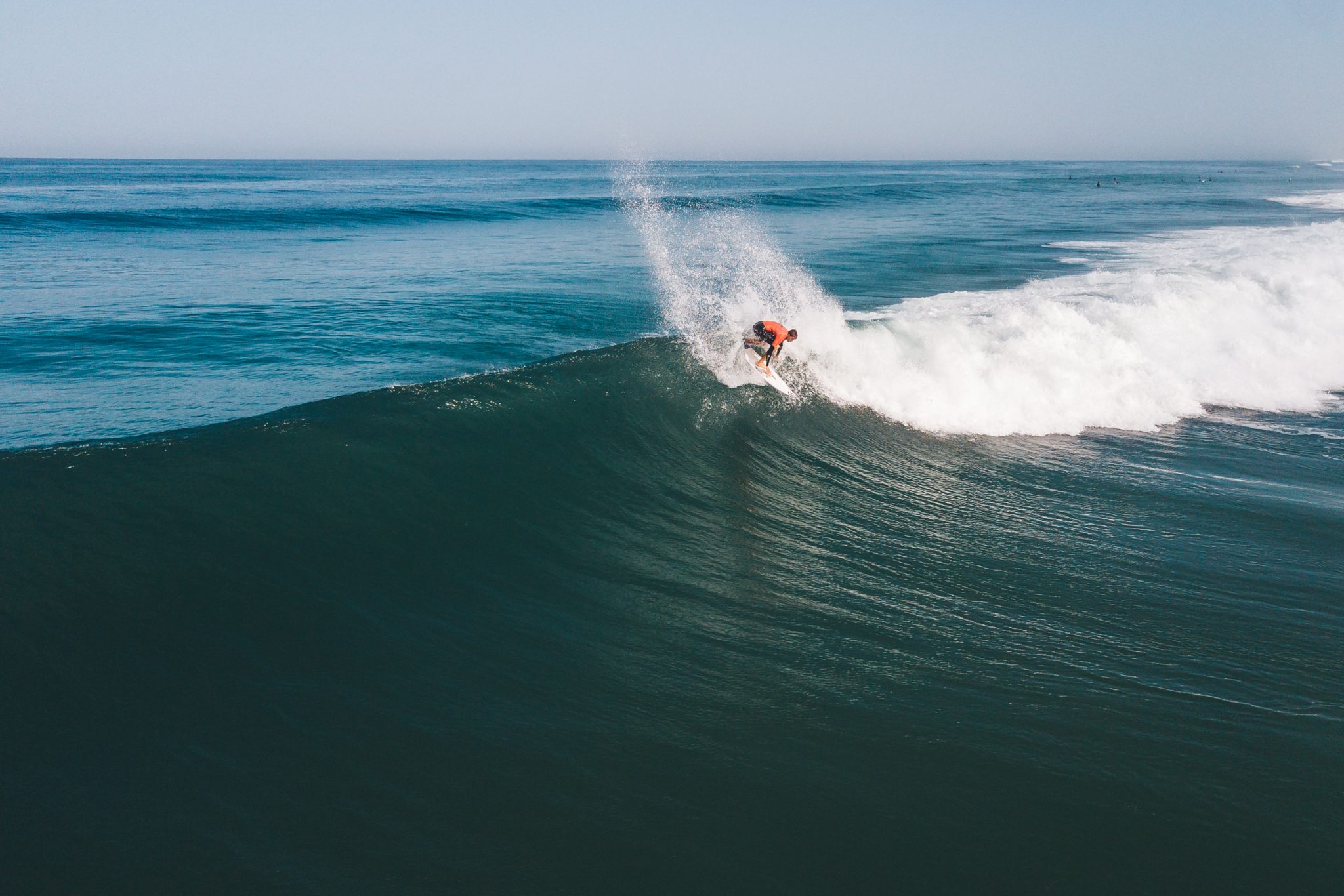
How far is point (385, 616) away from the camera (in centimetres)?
612

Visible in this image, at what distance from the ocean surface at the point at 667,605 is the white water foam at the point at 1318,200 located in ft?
145

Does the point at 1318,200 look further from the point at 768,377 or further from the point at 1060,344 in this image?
the point at 768,377

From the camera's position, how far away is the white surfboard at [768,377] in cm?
1174

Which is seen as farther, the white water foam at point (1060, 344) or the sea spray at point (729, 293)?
the sea spray at point (729, 293)

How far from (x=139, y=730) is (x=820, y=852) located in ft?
13.7

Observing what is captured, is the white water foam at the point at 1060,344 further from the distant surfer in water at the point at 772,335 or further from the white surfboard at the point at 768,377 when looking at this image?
the distant surfer in water at the point at 772,335

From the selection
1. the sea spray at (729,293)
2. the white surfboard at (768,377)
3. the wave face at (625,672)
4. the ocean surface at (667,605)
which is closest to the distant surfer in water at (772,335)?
the white surfboard at (768,377)

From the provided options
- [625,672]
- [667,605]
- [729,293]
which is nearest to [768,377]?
[729,293]

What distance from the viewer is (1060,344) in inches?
568

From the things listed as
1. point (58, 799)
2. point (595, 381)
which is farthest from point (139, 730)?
point (595, 381)

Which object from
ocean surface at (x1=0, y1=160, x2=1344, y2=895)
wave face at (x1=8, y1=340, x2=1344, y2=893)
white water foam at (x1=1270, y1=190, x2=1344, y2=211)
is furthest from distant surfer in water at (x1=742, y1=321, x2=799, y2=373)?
white water foam at (x1=1270, y1=190, x2=1344, y2=211)

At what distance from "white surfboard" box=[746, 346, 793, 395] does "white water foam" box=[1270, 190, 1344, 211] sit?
50.5 metres

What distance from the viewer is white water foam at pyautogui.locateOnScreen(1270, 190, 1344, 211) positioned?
4775 cm

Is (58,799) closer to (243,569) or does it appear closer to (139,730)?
(139,730)
